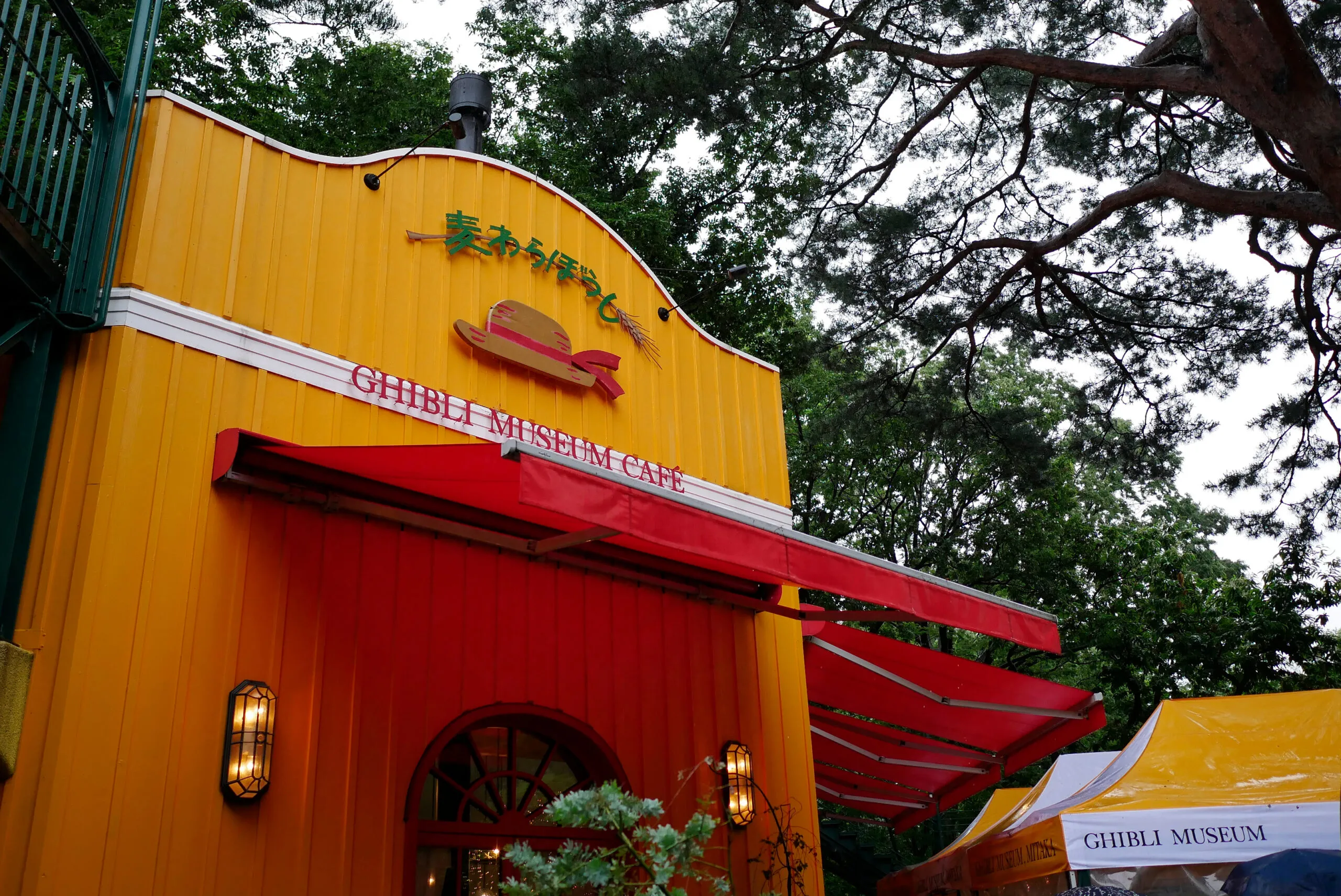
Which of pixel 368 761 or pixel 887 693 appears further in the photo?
pixel 887 693

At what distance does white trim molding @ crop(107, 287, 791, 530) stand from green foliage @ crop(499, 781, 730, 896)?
2.00m

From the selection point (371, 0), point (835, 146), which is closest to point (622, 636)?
point (835, 146)

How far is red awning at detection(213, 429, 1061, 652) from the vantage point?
4.05m

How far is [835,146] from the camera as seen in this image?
30.6 feet

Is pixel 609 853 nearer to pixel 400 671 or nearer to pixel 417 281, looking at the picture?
pixel 400 671

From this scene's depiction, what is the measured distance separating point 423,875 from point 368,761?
700 mm

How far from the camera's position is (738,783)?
19.9ft

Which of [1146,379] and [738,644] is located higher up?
[1146,379]

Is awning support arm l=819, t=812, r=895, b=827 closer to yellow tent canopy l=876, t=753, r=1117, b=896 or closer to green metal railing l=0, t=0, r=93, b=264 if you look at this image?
yellow tent canopy l=876, t=753, r=1117, b=896

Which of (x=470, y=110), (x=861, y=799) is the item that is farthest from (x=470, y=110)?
(x=861, y=799)

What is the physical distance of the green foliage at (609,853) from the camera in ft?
8.98

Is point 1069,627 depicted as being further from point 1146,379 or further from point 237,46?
point 237,46

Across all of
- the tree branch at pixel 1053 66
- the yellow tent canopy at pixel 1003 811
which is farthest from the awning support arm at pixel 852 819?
the tree branch at pixel 1053 66

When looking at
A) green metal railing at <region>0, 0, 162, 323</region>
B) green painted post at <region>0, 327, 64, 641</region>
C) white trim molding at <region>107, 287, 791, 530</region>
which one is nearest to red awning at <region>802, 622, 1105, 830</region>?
white trim molding at <region>107, 287, 791, 530</region>
